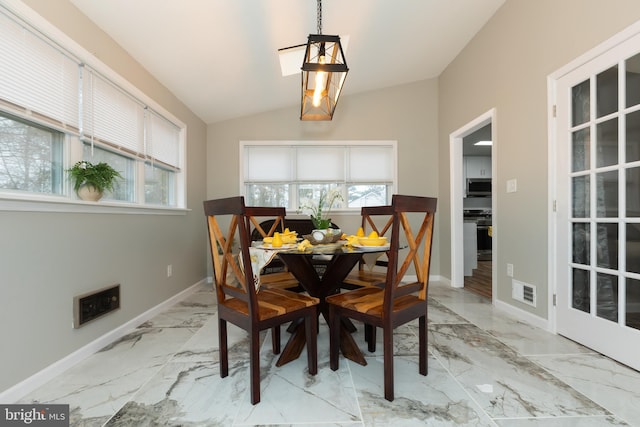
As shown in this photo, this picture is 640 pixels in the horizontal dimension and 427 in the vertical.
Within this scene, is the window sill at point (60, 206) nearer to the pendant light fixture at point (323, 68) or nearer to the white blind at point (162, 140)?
the white blind at point (162, 140)

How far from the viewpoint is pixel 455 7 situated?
2.59 meters

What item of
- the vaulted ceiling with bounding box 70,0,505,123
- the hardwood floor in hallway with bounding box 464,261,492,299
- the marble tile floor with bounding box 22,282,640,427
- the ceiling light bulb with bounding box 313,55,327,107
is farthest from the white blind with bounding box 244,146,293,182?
the hardwood floor in hallway with bounding box 464,261,492,299

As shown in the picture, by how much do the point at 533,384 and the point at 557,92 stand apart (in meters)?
2.15

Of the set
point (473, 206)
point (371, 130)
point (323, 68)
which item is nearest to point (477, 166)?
point (473, 206)

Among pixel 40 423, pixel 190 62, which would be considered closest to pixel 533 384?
pixel 40 423

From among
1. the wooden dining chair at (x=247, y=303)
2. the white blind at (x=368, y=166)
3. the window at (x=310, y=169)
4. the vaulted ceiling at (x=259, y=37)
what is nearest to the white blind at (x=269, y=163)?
the window at (x=310, y=169)

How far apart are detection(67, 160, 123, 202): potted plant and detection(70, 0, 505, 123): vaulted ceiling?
1062mm

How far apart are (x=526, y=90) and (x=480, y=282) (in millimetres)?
2617

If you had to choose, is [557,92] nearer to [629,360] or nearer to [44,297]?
[629,360]

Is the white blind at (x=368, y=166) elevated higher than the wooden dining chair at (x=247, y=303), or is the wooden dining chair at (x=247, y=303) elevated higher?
the white blind at (x=368, y=166)

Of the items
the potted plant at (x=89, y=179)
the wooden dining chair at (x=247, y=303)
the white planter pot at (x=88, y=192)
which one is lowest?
the wooden dining chair at (x=247, y=303)

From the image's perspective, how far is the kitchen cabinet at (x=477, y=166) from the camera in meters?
7.27

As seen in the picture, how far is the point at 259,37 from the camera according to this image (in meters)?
2.45

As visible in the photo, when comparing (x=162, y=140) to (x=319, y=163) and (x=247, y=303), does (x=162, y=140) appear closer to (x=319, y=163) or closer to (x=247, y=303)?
(x=319, y=163)
